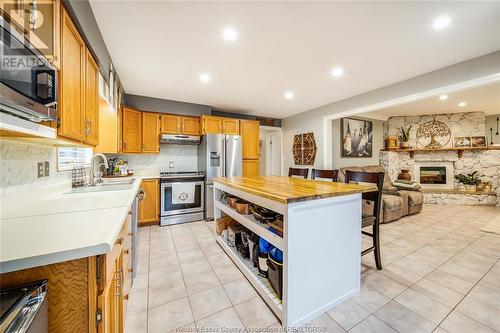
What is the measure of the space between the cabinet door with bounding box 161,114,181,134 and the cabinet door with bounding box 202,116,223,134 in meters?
0.51

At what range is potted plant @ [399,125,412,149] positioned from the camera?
552 cm

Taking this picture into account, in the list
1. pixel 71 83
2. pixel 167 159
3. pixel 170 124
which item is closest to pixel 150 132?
pixel 170 124

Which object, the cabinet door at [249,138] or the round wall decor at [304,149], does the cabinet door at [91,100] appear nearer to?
the cabinet door at [249,138]

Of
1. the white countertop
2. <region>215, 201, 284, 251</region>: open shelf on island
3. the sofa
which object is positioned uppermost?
the white countertop

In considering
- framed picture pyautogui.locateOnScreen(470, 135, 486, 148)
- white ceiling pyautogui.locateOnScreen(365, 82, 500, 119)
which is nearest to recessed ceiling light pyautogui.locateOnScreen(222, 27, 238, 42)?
white ceiling pyautogui.locateOnScreen(365, 82, 500, 119)

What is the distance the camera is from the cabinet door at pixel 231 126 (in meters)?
4.30

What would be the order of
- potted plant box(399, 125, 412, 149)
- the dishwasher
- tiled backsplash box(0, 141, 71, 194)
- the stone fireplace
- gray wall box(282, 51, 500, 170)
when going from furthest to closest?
potted plant box(399, 125, 412, 149), the stone fireplace, gray wall box(282, 51, 500, 170), tiled backsplash box(0, 141, 71, 194), the dishwasher

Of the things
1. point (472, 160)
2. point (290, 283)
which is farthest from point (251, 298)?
point (472, 160)

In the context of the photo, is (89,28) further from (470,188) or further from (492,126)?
(492,126)

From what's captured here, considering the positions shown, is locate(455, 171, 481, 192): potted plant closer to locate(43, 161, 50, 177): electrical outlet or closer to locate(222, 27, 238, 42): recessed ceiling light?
locate(222, 27, 238, 42): recessed ceiling light

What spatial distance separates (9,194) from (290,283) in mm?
1800

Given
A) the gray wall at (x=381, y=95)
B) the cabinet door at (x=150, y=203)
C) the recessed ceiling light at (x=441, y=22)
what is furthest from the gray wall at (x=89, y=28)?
the gray wall at (x=381, y=95)

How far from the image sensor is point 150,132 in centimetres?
372

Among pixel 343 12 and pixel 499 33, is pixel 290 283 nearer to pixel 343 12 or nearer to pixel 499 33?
pixel 343 12
